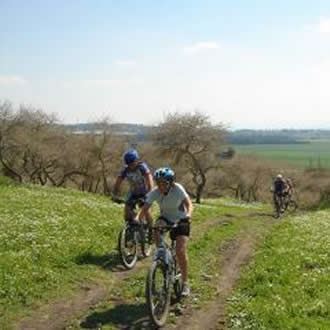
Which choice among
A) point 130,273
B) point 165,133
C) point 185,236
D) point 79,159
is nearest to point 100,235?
point 130,273

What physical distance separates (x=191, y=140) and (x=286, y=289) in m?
60.7

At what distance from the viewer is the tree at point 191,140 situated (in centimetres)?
7394

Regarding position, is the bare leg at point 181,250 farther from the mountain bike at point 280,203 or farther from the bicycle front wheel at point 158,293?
the mountain bike at point 280,203

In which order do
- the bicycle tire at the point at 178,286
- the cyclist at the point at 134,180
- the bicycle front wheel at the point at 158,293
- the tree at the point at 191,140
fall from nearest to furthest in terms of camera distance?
the bicycle front wheel at the point at 158,293
the bicycle tire at the point at 178,286
the cyclist at the point at 134,180
the tree at the point at 191,140

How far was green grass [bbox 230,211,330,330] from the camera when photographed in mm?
11374

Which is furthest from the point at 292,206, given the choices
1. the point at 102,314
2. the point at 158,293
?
the point at 158,293

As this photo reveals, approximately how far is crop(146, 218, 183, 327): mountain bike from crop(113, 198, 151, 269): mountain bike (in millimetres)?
4047

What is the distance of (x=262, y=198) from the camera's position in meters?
117

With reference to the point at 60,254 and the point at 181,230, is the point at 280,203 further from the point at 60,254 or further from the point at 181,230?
the point at 181,230

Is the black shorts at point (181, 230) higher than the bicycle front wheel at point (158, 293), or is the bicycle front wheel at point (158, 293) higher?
the black shorts at point (181, 230)

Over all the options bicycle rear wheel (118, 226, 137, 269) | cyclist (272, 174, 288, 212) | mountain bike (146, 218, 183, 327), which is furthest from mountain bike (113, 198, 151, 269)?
cyclist (272, 174, 288, 212)

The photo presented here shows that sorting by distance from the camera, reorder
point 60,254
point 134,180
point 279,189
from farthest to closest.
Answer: point 279,189 → point 134,180 → point 60,254

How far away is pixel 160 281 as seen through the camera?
11.3 m

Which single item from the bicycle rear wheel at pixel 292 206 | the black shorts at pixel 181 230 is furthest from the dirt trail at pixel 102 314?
the bicycle rear wheel at pixel 292 206
